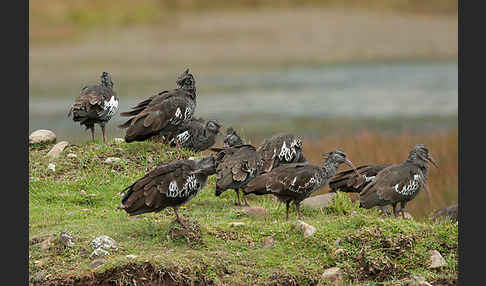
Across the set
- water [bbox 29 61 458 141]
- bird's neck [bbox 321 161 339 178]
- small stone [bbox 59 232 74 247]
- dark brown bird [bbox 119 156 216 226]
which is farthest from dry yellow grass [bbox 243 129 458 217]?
small stone [bbox 59 232 74 247]

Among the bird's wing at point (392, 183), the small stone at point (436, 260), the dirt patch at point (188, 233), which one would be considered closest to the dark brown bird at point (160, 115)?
the dirt patch at point (188, 233)

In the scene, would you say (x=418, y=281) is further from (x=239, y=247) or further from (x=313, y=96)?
(x=313, y=96)

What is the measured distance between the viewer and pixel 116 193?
12.5 meters

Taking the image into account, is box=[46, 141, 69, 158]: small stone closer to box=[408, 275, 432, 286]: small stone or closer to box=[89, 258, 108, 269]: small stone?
box=[89, 258, 108, 269]: small stone

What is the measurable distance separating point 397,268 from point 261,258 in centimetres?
173

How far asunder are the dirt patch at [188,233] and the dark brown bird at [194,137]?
4168 millimetres

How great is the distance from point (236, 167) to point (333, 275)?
7.80 feet

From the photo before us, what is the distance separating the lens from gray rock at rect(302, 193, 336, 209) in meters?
12.2

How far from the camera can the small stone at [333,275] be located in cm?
988

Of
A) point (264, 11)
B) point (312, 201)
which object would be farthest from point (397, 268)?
point (264, 11)

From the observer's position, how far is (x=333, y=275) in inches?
390

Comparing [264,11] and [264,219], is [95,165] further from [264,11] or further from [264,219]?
[264,11]

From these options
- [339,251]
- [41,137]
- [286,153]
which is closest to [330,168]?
[286,153]

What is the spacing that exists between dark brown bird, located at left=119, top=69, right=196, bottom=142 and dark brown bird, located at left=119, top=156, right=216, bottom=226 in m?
2.86
